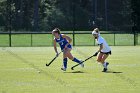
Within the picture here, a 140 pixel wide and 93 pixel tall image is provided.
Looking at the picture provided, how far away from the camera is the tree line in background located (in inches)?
2051

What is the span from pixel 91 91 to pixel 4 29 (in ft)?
112

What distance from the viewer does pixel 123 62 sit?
80.4 feet

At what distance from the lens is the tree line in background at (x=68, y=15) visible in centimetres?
5209

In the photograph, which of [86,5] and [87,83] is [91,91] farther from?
[86,5]

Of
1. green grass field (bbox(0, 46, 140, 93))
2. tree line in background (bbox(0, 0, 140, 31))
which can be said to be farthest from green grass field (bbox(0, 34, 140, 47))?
green grass field (bbox(0, 46, 140, 93))

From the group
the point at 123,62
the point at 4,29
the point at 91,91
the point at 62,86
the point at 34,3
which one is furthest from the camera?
the point at 34,3

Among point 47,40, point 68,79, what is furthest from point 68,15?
point 68,79

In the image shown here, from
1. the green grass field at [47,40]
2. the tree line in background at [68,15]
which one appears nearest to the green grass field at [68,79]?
the green grass field at [47,40]

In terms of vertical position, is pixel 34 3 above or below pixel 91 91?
above

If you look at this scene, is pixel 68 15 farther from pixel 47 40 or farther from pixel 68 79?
pixel 68 79

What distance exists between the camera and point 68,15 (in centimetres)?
6262

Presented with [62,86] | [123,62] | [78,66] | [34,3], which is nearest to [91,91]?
[62,86]

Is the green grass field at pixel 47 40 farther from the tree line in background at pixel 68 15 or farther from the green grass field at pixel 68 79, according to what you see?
the green grass field at pixel 68 79

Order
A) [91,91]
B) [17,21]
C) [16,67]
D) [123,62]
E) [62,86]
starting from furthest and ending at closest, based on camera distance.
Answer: [17,21]
[123,62]
[16,67]
[62,86]
[91,91]
